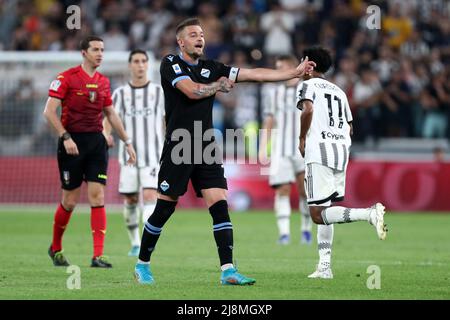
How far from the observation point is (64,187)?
37.7ft

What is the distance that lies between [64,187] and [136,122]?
2.48 meters

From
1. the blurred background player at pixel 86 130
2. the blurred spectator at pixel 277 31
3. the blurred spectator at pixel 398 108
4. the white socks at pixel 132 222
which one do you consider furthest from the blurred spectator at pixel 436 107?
the blurred background player at pixel 86 130

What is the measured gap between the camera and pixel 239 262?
11.9m

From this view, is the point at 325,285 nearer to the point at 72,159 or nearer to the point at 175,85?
the point at 175,85

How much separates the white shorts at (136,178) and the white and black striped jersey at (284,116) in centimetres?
270

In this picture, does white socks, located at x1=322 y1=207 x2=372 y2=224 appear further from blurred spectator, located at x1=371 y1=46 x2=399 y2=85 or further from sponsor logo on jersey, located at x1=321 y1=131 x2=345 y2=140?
blurred spectator, located at x1=371 y1=46 x2=399 y2=85

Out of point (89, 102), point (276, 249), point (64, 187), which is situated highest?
point (89, 102)

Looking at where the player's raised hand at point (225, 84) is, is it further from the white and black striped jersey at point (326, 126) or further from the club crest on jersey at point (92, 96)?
the club crest on jersey at point (92, 96)

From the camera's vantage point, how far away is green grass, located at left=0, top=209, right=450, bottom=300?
8727 millimetres

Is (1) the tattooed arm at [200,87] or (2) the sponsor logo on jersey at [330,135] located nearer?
(1) the tattooed arm at [200,87]

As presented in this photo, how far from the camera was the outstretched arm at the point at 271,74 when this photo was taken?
902 cm

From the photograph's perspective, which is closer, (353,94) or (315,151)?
(315,151)
